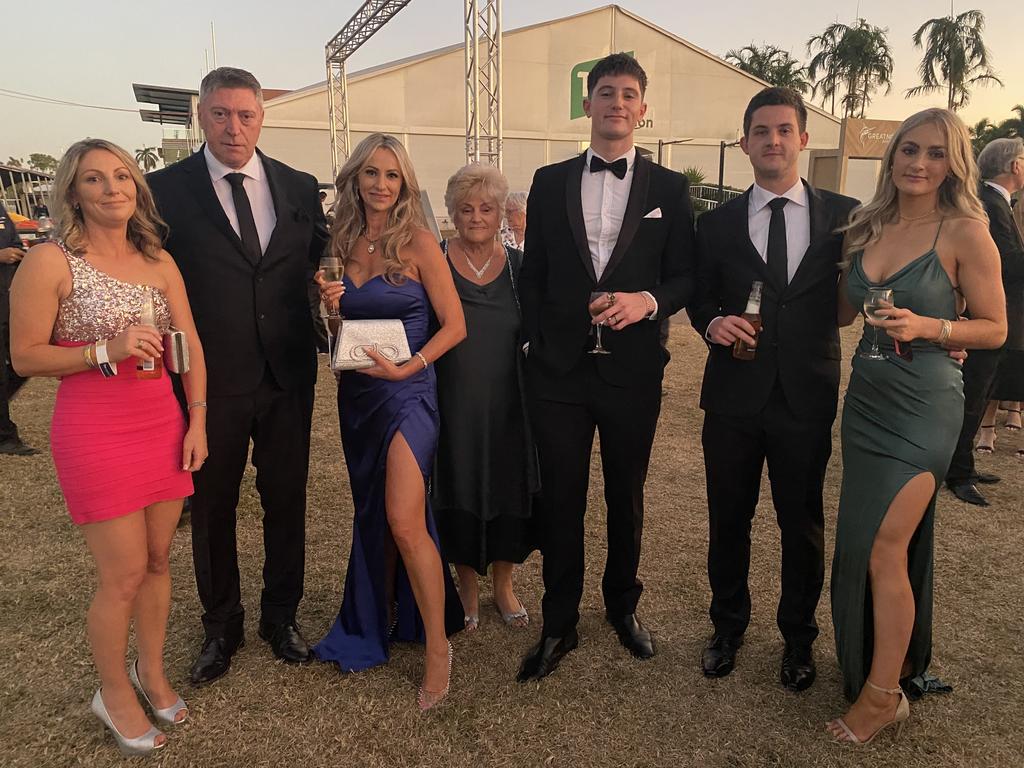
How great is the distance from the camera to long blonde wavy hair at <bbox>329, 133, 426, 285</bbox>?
3.00 metres

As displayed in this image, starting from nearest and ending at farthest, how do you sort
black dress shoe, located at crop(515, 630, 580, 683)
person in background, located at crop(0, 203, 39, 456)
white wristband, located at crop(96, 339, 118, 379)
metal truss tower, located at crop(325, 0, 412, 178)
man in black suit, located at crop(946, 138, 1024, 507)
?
1. white wristband, located at crop(96, 339, 118, 379)
2. black dress shoe, located at crop(515, 630, 580, 683)
3. man in black suit, located at crop(946, 138, 1024, 507)
4. person in background, located at crop(0, 203, 39, 456)
5. metal truss tower, located at crop(325, 0, 412, 178)

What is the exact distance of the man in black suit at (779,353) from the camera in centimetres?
285

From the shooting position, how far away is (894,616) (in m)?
2.68

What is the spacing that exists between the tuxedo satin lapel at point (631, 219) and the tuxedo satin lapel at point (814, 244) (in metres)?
0.70

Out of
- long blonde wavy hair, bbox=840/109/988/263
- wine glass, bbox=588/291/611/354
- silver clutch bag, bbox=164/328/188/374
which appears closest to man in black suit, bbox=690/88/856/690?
long blonde wavy hair, bbox=840/109/988/263

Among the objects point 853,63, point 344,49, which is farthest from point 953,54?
point 344,49

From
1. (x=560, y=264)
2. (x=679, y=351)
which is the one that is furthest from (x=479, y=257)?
(x=679, y=351)

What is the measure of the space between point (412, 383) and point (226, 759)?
1.67 m

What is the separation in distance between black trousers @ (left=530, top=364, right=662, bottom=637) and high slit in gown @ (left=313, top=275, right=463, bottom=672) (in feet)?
1.72

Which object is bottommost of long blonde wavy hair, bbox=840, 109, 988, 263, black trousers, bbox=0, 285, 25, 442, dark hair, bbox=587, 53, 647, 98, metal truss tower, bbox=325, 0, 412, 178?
black trousers, bbox=0, 285, 25, 442

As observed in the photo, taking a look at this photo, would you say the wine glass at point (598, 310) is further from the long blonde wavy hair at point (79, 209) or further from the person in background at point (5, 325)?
the person in background at point (5, 325)

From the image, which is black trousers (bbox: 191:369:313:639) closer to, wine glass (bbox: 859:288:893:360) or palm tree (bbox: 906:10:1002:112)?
wine glass (bbox: 859:288:893:360)

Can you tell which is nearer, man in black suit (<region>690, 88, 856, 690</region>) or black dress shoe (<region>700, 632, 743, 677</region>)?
man in black suit (<region>690, 88, 856, 690</region>)

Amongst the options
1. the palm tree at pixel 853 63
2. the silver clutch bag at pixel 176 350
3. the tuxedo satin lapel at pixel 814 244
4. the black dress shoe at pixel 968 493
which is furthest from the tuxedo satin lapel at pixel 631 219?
the palm tree at pixel 853 63
